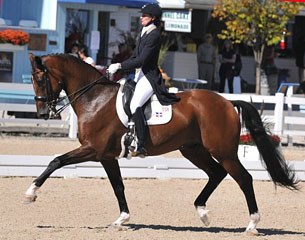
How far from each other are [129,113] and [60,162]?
93 centimetres

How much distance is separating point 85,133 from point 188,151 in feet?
4.45

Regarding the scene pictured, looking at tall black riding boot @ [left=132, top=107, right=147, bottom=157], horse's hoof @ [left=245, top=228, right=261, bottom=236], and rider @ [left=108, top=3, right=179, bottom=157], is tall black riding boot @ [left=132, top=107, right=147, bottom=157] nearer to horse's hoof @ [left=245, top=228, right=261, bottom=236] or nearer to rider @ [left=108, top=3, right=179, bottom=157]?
rider @ [left=108, top=3, right=179, bottom=157]

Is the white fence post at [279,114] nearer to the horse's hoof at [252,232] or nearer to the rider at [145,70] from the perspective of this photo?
the rider at [145,70]

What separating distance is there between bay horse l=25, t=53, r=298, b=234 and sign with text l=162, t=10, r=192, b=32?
55.1 feet

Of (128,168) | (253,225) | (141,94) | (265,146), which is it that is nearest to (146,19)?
(141,94)

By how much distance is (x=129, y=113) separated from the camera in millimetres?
9906

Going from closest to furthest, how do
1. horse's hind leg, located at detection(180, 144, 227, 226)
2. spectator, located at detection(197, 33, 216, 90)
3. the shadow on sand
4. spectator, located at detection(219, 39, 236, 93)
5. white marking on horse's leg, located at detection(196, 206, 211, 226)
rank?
the shadow on sand, white marking on horse's leg, located at detection(196, 206, 211, 226), horse's hind leg, located at detection(180, 144, 227, 226), spectator, located at detection(219, 39, 236, 93), spectator, located at detection(197, 33, 216, 90)

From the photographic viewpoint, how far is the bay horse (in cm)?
982

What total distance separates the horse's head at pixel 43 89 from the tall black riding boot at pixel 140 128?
90cm

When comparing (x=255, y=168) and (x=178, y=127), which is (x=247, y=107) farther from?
(x=255, y=168)

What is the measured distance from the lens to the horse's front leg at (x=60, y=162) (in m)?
9.52

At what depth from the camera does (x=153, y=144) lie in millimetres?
10016

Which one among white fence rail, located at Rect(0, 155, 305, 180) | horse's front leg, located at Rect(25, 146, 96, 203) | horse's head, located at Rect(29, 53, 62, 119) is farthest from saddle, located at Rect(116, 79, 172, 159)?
white fence rail, located at Rect(0, 155, 305, 180)

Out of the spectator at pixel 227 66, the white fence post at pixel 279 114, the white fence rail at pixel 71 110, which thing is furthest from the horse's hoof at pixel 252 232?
the spectator at pixel 227 66
